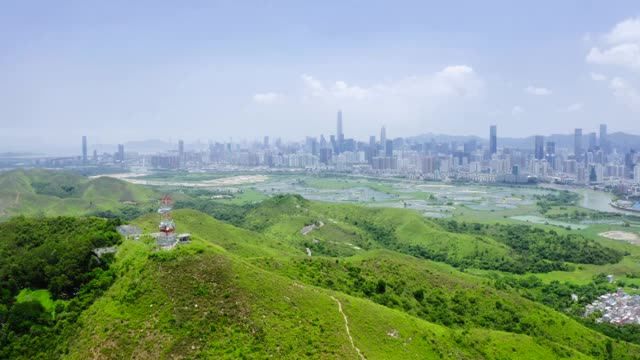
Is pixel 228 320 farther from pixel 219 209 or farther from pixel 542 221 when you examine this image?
pixel 542 221

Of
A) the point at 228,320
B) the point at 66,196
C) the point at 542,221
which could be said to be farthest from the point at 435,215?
the point at 66,196

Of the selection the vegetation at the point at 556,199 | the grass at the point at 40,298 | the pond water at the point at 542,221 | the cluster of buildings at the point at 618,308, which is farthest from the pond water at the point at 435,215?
the grass at the point at 40,298

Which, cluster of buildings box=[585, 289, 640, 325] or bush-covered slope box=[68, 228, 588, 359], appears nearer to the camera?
bush-covered slope box=[68, 228, 588, 359]

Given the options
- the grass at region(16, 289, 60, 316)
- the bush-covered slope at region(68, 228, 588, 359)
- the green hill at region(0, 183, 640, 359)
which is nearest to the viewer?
the bush-covered slope at region(68, 228, 588, 359)

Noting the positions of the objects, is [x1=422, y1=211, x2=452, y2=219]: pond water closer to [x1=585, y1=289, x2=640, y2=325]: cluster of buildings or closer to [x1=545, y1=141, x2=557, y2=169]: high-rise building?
[x1=585, y1=289, x2=640, y2=325]: cluster of buildings

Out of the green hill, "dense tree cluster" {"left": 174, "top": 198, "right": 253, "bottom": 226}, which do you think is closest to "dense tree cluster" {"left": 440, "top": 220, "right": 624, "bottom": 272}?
the green hill

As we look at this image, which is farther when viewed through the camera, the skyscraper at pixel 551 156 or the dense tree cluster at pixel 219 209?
the skyscraper at pixel 551 156

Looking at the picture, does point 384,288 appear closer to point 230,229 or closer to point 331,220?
point 230,229

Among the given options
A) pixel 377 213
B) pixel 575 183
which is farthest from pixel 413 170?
pixel 377 213

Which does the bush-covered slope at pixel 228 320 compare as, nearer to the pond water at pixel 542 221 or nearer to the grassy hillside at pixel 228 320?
the grassy hillside at pixel 228 320
